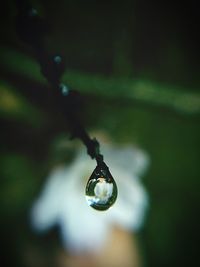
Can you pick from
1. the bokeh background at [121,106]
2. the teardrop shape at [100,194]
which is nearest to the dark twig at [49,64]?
the teardrop shape at [100,194]

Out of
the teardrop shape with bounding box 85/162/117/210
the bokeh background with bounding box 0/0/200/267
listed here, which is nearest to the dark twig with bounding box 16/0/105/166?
the teardrop shape with bounding box 85/162/117/210

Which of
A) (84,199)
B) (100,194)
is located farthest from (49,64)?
(84,199)

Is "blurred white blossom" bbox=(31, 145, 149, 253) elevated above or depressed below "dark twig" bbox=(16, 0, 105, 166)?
above

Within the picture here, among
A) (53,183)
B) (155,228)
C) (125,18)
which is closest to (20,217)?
(53,183)

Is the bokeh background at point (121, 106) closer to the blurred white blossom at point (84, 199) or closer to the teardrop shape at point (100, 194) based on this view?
the blurred white blossom at point (84, 199)

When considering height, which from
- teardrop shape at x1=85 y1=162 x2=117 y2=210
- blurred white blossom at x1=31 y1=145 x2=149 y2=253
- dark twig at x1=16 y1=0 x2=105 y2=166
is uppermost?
blurred white blossom at x1=31 y1=145 x2=149 y2=253

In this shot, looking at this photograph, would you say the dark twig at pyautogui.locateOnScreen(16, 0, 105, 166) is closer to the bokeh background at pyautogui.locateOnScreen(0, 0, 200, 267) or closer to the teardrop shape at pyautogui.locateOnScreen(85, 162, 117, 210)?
the teardrop shape at pyautogui.locateOnScreen(85, 162, 117, 210)
